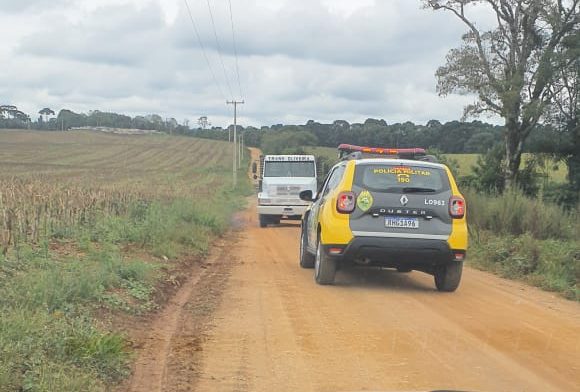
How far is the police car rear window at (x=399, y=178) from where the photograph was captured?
9.95 metres

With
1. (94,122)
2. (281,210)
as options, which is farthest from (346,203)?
(94,122)

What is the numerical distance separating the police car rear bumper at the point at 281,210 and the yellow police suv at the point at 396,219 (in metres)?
14.5

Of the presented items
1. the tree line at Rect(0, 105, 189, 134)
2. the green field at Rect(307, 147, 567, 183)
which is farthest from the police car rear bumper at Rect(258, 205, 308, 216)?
the tree line at Rect(0, 105, 189, 134)

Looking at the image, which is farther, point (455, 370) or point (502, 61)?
point (502, 61)

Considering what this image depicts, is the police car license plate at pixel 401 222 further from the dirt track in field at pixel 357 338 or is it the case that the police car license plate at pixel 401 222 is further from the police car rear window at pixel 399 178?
the dirt track in field at pixel 357 338

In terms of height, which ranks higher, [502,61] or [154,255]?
[502,61]

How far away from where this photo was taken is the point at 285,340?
7.13 m

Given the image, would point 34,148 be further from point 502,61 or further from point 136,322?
point 136,322

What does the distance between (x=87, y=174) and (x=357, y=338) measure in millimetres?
39278

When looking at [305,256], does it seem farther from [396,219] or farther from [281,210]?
[281,210]

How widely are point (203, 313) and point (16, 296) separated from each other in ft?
7.22

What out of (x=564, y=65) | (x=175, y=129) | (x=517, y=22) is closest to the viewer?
(x=564, y=65)

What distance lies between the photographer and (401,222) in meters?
9.78

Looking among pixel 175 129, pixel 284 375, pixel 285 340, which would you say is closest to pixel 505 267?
pixel 285 340
